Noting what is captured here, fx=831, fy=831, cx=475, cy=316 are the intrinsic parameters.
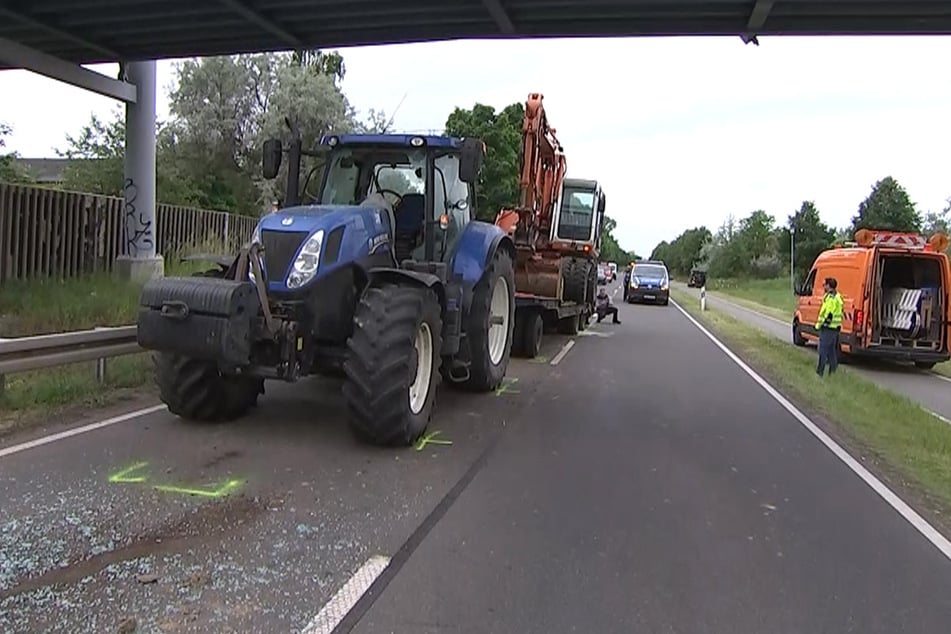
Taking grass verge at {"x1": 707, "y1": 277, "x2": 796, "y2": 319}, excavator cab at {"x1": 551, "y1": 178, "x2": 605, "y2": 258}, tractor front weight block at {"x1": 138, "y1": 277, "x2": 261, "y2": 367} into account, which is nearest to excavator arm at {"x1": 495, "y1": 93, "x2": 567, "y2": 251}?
excavator cab at {"x1": 551, "y1": 178, "x2": 605, "y2": 258}

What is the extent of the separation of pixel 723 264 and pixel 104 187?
78.8 meters

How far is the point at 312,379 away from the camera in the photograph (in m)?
10.4

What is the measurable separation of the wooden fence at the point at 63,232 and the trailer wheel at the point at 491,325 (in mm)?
9223

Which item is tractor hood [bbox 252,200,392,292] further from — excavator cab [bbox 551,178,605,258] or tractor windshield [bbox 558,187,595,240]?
tractor windshield [bbox 558,187,595,240]

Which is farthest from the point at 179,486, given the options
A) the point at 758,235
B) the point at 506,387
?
the point at 758,235

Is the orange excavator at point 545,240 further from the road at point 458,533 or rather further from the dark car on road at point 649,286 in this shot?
the dark car on road at point 649,286

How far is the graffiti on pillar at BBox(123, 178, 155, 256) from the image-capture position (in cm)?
1727

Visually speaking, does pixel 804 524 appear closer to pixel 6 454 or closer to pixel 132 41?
pixel 6 454

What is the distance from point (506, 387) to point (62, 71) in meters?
10.6

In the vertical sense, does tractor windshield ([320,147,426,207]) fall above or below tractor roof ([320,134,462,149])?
below

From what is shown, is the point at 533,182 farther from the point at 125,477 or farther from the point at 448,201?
the point at 125,477

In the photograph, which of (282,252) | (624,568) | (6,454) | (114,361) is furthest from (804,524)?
(114,361)

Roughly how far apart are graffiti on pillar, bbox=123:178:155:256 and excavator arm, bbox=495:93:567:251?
7479mm

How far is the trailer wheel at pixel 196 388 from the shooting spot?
736 centimetres
